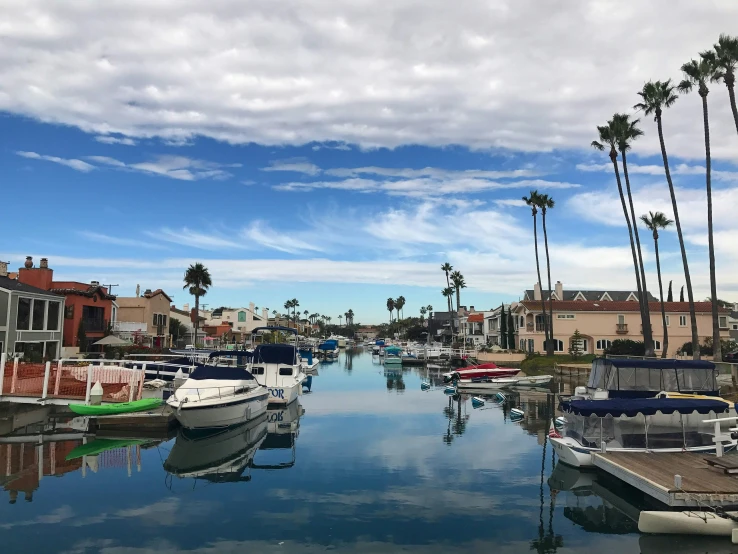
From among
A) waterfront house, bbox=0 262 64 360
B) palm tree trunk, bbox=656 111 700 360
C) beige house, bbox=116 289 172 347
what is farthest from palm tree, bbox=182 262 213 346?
palm tree trunk, bbox=656 111 700 360

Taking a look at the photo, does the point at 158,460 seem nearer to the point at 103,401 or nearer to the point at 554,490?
the point at 103,401

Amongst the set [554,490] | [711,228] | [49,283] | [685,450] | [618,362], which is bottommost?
[554,490]

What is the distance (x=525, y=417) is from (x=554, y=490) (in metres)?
17.7

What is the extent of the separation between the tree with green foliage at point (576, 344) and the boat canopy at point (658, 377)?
4406 cm

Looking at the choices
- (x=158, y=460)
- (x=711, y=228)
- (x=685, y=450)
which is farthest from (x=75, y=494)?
(x=711, y=228)

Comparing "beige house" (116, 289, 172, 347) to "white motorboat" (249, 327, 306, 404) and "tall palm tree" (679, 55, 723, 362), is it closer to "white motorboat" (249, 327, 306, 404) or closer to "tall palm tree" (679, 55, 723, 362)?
"white motorboat" (249, 327, 306, 404)

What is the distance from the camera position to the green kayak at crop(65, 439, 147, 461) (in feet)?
77.6

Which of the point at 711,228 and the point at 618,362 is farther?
the point at 711,228

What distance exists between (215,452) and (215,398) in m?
3.63

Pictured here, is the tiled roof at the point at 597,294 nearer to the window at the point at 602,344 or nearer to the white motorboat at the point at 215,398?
the window at the point at 602,344

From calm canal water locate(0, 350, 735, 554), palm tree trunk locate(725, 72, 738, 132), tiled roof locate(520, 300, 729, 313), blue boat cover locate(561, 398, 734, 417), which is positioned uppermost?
palm tree trunk locate(725, 72, 738, 132)

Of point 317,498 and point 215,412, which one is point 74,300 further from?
point 317,498

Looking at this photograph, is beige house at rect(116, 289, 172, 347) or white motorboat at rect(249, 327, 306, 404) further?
beige house at rect(116, 289, 172, 347)

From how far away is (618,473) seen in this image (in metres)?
18.0
